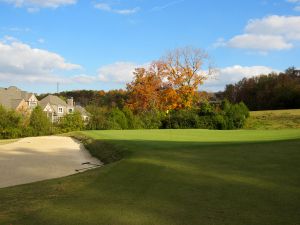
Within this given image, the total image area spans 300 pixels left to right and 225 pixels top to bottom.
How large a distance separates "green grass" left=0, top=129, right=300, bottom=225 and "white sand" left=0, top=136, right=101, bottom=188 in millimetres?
3194

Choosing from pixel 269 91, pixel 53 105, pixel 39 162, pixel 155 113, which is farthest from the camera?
pixel 269 91

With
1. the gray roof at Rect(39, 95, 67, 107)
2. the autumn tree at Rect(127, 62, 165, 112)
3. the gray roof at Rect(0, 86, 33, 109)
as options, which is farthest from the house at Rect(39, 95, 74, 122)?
the autumn tree at Rect(127, 62, 165, 112)

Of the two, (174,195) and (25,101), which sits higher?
(25,101)

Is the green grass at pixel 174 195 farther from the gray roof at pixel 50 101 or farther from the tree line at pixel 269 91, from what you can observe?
the gray roof at pixel 50 101

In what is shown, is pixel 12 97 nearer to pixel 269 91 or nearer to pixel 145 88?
pixel 145 88

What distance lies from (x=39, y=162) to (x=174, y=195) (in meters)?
9.73

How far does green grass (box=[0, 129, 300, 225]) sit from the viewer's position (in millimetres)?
4957

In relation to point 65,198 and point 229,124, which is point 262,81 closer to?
point 229,124

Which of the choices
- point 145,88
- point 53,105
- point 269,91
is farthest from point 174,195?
point 269,91

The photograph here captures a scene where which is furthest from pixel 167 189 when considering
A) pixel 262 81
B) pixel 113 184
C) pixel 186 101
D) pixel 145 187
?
pixel 262 81

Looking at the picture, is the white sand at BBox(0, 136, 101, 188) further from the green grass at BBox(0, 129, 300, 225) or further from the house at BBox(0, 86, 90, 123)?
the house at BBox(0, 86, 90, 123)

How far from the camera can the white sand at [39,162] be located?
1158 cm

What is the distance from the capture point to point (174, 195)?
619cm

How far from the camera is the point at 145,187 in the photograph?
7.03 metres
